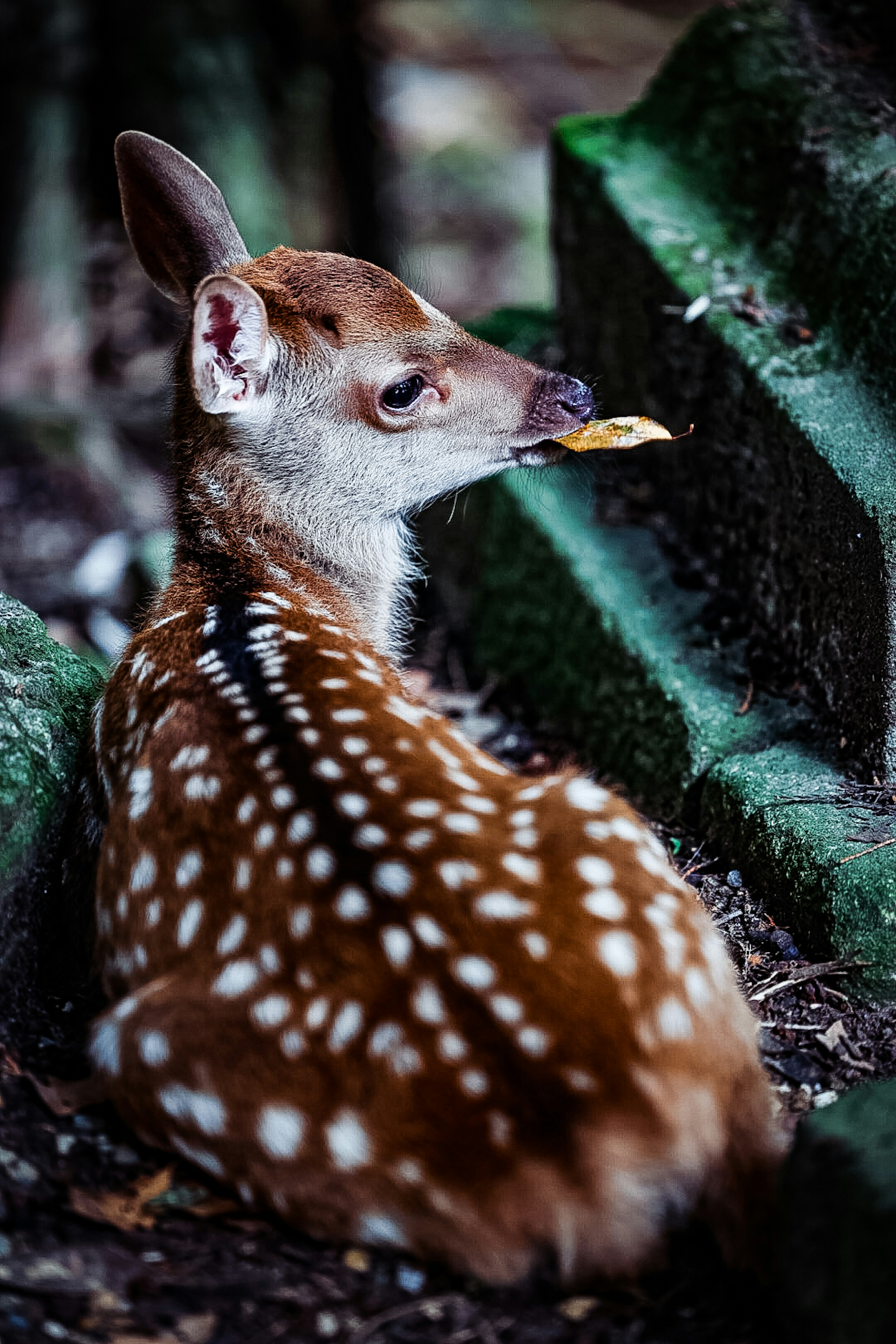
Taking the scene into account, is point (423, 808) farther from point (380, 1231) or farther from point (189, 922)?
point (380, 1231)

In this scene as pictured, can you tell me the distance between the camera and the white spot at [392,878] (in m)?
2.16

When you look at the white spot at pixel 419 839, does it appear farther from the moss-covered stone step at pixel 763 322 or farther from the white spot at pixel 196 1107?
the moss-covered stone step at pixel 763 322

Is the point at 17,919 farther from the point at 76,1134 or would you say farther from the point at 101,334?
the point at 101,334

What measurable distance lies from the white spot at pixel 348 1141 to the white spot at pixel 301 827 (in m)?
0.46

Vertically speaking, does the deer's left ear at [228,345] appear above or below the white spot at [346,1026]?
above

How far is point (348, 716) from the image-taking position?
2.52 m

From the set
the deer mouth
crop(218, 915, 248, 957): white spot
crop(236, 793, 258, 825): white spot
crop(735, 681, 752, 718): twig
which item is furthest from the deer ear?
crop(218, 915, 248, 957): white spot

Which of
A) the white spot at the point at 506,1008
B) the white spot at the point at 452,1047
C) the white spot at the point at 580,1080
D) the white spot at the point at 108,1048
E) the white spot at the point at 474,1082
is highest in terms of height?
the white spot at the point at 506,1008

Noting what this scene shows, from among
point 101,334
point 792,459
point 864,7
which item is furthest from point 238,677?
point 101,334

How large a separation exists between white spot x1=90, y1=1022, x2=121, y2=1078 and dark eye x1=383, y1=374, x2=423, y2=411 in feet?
5.64

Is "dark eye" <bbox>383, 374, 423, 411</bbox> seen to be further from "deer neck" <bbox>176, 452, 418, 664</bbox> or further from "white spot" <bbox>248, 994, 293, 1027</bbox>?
"white spot" <bbox>248, 994, 293, 1027</bbox>

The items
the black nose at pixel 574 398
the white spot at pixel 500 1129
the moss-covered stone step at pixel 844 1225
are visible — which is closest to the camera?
the moss-covered stone step at pixel 844 1225

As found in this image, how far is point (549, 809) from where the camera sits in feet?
7.66

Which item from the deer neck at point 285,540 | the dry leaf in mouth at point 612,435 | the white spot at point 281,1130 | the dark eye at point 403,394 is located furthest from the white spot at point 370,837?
the dry leaf in mouth at point 612,435
